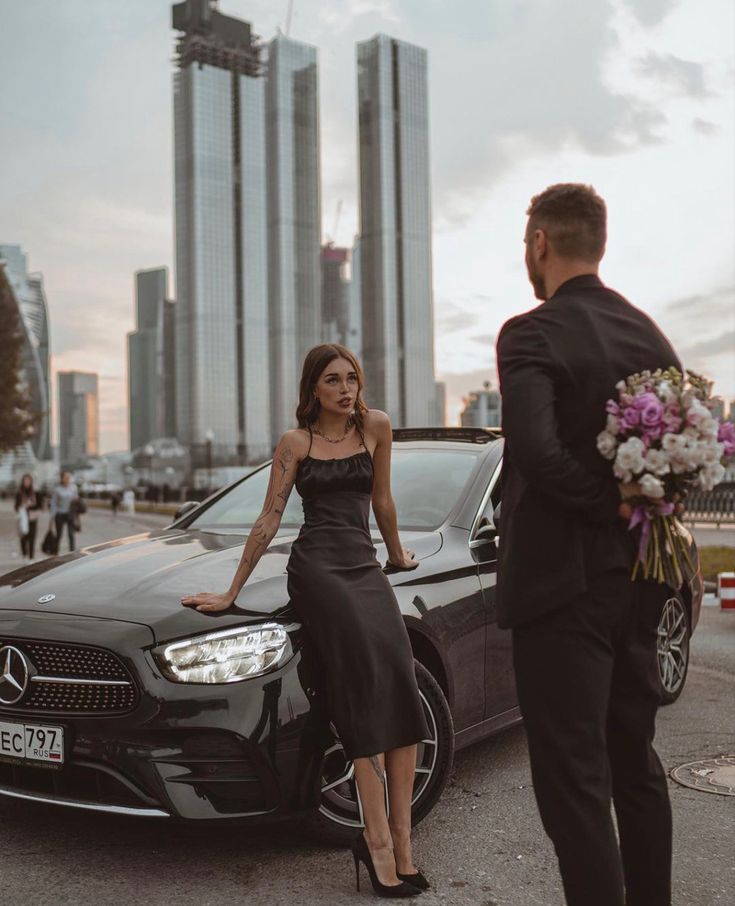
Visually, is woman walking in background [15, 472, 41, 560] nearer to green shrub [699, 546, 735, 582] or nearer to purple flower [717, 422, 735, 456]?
green shrub [699, 546, 735, 582]

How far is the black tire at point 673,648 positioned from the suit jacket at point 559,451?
340 centimetres

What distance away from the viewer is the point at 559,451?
2.38 metres

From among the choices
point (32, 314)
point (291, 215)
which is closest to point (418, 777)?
point (32, 314)

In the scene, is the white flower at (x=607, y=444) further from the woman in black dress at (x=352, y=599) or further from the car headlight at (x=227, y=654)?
the car headlight at (x=227, y=654)

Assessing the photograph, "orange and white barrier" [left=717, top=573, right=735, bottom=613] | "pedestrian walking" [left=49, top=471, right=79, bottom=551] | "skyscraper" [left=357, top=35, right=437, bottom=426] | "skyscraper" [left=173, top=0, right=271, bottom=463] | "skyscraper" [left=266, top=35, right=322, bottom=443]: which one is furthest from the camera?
"skyscraper" [left=266, top=35, right=322, bottom=443]

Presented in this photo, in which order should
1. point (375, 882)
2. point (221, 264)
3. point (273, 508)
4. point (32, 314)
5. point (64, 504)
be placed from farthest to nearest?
1. point (221, 264)
2. point (32, 314)
3. point (64, 504)
4. point (273, 508)
5. point (375, 882)

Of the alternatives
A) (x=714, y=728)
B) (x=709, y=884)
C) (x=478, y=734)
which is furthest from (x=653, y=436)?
(x=714, y=728)

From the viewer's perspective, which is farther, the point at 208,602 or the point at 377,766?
the point at 208,602

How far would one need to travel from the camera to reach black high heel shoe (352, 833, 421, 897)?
3279 millimetres

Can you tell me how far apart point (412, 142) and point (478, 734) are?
153655 millimetres

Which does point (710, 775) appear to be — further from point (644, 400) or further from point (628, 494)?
point (644, 400)

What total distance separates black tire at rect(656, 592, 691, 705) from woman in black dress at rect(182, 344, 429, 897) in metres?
2.60

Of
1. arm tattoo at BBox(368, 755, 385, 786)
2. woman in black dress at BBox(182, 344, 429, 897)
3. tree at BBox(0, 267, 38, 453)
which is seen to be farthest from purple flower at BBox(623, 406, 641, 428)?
tree at BBox(0, 267, 38, 453)

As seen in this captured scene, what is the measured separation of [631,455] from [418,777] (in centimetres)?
186
